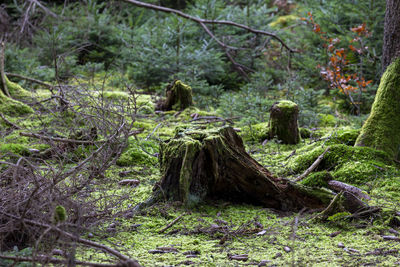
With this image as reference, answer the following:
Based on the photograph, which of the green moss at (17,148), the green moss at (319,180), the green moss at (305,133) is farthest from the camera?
the green moss at (305,133)

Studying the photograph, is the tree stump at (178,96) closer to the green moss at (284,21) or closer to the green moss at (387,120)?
the green moss at (387,120)

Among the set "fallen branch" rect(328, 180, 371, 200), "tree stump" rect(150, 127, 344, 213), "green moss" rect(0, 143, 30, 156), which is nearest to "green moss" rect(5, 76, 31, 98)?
"green moss" rect(0, 143, 30, 156)

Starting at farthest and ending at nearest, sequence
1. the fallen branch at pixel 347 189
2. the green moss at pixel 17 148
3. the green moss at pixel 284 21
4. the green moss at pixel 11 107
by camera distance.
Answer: the green moss at pixel 284 21 < the green moss at pixel 11 107 < the green moss at pixel 17 148 < the fallen branch at pixel 347 189

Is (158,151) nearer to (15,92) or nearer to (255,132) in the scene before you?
(255,132)

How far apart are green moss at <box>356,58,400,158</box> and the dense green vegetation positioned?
9.4 inches

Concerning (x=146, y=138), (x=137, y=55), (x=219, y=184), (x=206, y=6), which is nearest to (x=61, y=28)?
(x=137, y=55)

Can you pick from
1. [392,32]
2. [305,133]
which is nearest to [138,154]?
[305,133]

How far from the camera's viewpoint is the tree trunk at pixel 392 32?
494cm

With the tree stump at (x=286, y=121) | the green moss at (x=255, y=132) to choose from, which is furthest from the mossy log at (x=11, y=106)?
the tree stump at (x=286, y=121)

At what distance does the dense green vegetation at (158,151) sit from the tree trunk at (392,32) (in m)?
1.13

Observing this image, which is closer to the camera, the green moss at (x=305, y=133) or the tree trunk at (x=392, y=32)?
the tree trunk at (x=392, y=32)

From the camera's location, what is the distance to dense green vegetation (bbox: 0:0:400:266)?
285cm

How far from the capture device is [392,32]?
499 centimetres

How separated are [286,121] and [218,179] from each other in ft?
7.88
